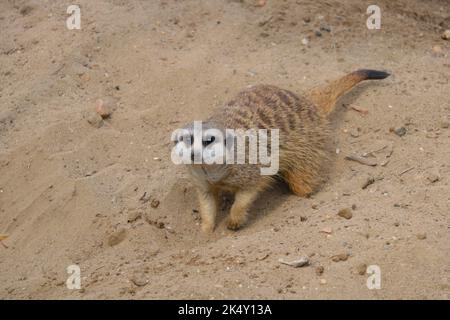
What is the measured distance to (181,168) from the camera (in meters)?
2.97

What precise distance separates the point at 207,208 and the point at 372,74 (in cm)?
123

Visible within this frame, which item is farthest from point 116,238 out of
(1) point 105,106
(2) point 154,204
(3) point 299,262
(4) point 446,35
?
(4) point 446,35

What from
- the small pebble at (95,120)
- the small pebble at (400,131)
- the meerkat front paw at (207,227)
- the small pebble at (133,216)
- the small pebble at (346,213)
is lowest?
the meerkat front paw at (207,227)

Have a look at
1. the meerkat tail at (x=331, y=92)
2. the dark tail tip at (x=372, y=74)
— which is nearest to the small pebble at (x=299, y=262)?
the meerkat tail at (x=331, y=92)

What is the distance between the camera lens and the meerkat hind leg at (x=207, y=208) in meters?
2.73

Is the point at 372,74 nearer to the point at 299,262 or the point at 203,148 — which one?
the point at 203,148

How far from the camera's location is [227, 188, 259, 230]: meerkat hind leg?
274 centimetres

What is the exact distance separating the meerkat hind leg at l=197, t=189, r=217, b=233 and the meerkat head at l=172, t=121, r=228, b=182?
15 cm

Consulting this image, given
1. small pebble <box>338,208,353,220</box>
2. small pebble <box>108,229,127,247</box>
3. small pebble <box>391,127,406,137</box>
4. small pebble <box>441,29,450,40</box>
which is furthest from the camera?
small pebble <box>441,29,450,40</box>

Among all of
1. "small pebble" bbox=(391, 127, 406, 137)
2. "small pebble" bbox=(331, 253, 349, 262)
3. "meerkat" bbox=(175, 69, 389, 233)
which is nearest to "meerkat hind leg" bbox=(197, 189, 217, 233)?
"meerkat" bbox=(175, 69, 389, 233)

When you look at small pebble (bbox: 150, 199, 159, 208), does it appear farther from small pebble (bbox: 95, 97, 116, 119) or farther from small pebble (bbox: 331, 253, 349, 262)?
small pebble (bbox: 331, 253, 349, 262)

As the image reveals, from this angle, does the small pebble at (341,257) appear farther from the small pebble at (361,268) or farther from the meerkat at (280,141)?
the meerkat at (280,141)

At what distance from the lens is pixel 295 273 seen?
7.06 ft

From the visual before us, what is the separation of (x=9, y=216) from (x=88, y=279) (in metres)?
0.67
